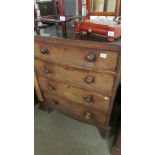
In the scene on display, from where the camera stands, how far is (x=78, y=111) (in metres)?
1.35

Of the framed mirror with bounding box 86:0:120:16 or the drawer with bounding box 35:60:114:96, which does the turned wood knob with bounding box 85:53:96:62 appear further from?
the framed mirror with bounding box 86:0:120:16

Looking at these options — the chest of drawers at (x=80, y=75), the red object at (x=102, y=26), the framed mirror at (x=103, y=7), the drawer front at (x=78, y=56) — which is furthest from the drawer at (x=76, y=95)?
the framed mirror at (x=103, y=7)

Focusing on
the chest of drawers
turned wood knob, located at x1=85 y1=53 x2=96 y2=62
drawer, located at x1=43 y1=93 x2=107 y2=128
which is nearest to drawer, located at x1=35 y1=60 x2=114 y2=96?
the chest of drawers

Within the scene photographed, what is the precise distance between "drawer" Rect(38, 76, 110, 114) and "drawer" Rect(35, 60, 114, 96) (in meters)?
0.05

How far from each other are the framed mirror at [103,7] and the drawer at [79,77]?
0.41 metres

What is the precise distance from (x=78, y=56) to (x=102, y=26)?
24 centimetres

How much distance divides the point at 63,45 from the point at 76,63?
15cm

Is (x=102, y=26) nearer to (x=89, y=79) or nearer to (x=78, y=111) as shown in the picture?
(x=89, y=79)

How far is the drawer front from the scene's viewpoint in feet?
2.95

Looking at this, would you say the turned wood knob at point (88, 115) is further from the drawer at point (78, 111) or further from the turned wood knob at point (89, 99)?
the turned wood knob at point (89, 99)

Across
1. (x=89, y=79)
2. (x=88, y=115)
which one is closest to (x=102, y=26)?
(x=89, y=79)

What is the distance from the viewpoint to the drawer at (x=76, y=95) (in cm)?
113
